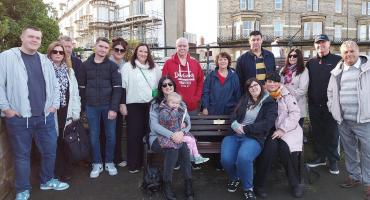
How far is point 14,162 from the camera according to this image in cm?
437

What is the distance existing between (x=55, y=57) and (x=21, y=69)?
0.63 m

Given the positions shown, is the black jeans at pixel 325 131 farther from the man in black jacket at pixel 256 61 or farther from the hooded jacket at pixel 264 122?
the hooded jacket at pixel 264 122

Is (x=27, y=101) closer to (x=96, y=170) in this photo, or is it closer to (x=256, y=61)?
(x=96, y=170)

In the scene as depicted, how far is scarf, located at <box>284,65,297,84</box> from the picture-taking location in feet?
17.4

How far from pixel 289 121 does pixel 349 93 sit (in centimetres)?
87

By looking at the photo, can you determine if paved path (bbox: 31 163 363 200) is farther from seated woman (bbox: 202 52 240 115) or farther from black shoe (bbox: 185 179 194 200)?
seated woman (bbox: 202 52 240 115)

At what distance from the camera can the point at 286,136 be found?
4.58 m

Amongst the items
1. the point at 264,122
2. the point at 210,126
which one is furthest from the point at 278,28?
the point at 264,122

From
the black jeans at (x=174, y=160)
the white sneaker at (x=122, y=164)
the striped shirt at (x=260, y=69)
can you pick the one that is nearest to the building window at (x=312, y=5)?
the striped shirt at (x=260, y=69)

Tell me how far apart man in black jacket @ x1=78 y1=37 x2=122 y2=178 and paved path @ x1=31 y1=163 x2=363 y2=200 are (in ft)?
1.10

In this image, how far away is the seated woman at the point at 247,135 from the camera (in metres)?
4.32

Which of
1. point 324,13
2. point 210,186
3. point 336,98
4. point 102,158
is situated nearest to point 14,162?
point 102,158

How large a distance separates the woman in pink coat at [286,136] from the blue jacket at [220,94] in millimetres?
563

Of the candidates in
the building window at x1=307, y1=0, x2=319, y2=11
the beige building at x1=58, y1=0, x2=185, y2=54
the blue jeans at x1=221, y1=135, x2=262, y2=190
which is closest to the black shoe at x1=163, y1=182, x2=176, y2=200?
the blue jeans at x1=221, y1=135, x2=262, y2=190
